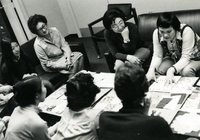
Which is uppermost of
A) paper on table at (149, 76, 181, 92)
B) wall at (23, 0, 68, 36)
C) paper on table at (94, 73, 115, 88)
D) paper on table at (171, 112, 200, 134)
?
wall at (23, 0, 68, 36)

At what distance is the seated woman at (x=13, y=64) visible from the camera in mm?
3309

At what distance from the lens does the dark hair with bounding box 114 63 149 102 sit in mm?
1456

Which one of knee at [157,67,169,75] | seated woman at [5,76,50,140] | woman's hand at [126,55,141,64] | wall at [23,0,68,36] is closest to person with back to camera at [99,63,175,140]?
seated woman at [5,76,50,140]

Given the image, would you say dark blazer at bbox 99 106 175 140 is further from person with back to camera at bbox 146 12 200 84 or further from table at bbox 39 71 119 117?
person with back to camera at bbox 146 12 200 84

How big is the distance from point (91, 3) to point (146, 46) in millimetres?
2696

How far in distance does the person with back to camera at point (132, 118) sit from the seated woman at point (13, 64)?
6.55ft

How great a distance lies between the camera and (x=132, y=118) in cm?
137

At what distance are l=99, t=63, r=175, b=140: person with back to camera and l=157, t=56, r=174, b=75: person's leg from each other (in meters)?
1.40

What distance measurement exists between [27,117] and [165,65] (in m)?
1.67

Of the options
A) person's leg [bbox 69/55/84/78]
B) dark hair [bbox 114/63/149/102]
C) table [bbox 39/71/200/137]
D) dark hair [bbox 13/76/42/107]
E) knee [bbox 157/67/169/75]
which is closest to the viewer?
dark hair [bbox 114/63/149/102]

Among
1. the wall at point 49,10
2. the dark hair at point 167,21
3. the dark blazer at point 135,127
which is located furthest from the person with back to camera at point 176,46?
the wall at point 49,10

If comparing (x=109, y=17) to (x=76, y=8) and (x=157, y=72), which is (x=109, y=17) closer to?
(x=157, y=72)

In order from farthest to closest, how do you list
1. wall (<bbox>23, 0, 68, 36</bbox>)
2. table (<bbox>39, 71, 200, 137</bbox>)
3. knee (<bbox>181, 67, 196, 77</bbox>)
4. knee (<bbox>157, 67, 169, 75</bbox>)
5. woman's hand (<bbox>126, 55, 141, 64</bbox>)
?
wall (<bbox>23, 0, 68, 36</bbox>) < woman's hand (<bbox>126, 55, 141, 64</bbox>) < knee (<bbox>157, 67, 169, 75</bbox>) < knee (<bbox>181, 67, 196, 77</bbox>) < table (<bbox>39, 71, 200, 137</bbox>)

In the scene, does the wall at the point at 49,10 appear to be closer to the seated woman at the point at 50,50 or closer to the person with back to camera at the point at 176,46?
the seated woman at the point at 50,50
